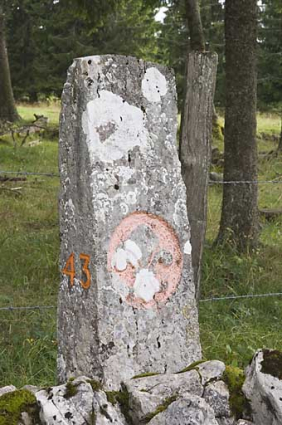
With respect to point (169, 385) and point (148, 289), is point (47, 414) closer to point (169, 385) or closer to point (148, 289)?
point (169, 385)

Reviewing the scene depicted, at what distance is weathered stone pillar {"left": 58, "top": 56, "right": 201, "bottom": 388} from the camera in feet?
9.98

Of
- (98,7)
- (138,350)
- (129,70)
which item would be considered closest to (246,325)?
(138,350)

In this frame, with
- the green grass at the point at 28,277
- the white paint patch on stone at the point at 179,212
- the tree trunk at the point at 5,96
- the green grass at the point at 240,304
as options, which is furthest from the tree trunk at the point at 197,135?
the tree trunk at the point at 5,96

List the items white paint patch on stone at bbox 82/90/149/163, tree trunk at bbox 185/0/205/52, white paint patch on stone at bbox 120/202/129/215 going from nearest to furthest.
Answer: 1. white paint patch on stone at bbox 82/90/149/163
2. white paint patch on stone at bbox 120/202/129/215
3. tree trunk at bbox 185/0/205/52

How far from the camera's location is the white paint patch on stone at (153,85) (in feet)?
10.5

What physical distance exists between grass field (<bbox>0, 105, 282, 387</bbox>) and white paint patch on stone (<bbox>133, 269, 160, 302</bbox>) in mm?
1069

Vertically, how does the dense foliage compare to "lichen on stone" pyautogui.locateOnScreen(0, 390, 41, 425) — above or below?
above

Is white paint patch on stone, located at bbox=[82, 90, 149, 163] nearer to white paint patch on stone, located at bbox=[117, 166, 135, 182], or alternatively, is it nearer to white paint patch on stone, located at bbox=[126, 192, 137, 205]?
white paint patch on stone, located at bbox=[117, 166, 135, 182]

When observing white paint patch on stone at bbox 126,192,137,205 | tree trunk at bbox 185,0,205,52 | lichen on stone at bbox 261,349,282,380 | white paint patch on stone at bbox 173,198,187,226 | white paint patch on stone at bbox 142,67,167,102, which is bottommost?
lichen on stone at bbox 261,349,282,380

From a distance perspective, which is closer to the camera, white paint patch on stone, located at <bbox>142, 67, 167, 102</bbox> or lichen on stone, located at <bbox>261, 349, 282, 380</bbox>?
lichen on stone, located at <bbox>261, 349, 282, 380</bbox>

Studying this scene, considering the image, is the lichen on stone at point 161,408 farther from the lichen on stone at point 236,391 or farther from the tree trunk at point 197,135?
the tree trunk at point 197,135

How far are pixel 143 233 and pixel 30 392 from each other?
0.96m

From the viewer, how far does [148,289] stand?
3.22 m

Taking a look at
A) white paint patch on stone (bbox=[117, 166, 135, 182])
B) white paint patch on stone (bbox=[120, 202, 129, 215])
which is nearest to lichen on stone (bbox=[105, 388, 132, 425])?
white paint patch on stone (bbox=[120, 202, 129, 215])
